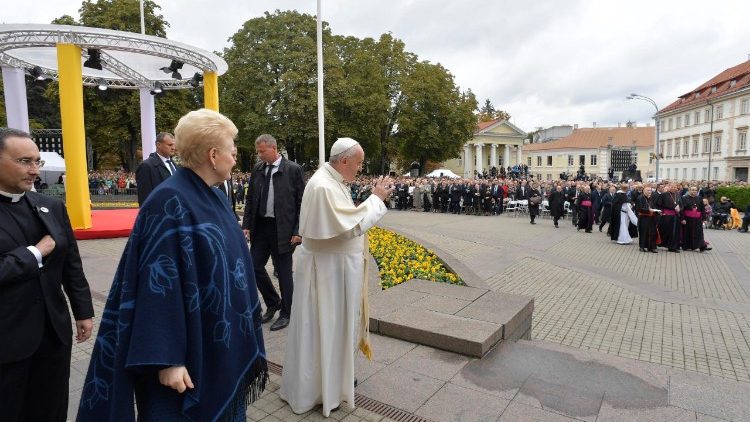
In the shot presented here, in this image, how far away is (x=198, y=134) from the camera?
1.96 m

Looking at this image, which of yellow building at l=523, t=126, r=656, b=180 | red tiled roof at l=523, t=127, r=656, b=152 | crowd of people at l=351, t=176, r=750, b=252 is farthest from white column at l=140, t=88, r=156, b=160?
red tiled roof at l=523, t=127, r=656, b=152

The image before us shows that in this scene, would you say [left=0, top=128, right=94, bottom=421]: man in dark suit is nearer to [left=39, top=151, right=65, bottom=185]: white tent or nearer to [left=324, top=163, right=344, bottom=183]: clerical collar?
[left=324, top=163, right=344, bottom=183]: clerical collar

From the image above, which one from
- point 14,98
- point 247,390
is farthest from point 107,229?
point 247,390

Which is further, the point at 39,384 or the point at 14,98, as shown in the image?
the point at 14,98

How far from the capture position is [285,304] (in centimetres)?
497

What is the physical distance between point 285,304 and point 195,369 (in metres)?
3.15

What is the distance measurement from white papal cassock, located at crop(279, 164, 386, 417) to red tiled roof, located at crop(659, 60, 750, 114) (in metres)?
62.9

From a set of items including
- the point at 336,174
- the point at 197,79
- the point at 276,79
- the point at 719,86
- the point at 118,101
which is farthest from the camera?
the point at 719,86

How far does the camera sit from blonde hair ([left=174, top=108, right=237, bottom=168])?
195 cm

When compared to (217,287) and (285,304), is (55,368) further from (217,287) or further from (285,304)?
(285,304)

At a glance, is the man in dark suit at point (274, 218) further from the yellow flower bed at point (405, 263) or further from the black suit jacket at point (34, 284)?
the black suit jacket at point (34, 284)

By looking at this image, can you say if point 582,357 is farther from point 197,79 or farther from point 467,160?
point 467,160

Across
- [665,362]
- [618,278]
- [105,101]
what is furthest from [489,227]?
[105,101]

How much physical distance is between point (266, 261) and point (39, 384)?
275cm
